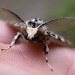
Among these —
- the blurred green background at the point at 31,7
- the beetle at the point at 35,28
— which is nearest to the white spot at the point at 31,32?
the beetle at the point at 35,28

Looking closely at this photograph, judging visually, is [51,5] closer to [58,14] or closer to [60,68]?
[58,14]

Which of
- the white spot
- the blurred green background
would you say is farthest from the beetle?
the blurred green background

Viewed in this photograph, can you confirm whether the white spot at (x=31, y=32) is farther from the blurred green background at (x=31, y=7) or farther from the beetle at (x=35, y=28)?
the blurred green background at (x=31, y=7)

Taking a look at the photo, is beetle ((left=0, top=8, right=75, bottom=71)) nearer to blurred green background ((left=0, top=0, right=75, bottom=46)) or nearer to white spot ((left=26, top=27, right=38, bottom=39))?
white spot ((left=26, top=27, right=38, bottom=39))

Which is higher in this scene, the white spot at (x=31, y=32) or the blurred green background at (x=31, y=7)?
the white spot at (x=31, y=32)

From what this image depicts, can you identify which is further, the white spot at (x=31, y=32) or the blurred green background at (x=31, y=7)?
the blurred green background at (x=31, y=7)

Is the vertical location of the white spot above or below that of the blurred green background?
above

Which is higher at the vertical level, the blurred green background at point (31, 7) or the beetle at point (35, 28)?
the beetle at point (35, 28)

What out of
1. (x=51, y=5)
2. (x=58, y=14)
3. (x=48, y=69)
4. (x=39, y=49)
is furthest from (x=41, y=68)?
(x=51, y=5)

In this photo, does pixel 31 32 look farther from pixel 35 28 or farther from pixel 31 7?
pixel 31 7

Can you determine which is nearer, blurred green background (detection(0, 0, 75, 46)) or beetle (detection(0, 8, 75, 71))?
beetle (detection(0, 8, 75, 71))

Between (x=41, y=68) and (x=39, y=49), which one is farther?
(x=39, y=49)
